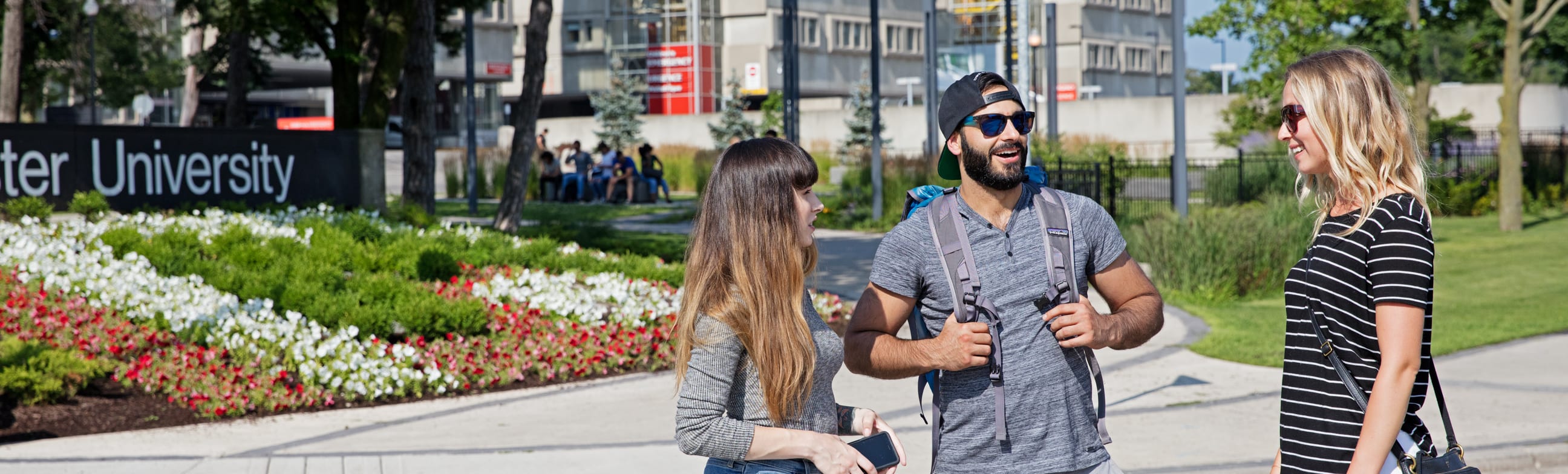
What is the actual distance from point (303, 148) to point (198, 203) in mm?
1190

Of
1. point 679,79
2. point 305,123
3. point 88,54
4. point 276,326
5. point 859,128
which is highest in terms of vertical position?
point 679,79

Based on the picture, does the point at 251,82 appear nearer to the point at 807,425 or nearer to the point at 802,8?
the point at 807,425

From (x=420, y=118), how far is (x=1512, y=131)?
1673cm

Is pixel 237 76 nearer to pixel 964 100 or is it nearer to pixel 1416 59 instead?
pixel 1416 59

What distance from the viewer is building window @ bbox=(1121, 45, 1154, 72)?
84875 millimetres

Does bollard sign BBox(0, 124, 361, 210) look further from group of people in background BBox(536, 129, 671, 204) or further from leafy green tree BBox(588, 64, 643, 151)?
leafy green tree BBox(588, 64, 643, 151)

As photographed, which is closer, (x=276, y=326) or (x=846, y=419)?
(x=846, y=419)

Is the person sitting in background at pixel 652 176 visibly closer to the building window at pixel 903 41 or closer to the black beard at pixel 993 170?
the black beard at pixel 993 170

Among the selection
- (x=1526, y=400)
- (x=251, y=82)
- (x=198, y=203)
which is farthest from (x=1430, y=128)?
(x=251, y=82)

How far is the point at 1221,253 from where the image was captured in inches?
513

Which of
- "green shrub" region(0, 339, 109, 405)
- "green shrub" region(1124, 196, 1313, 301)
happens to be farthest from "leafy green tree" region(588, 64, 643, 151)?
"green shrub" region(0, 339, 109, 405)

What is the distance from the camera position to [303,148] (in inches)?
501

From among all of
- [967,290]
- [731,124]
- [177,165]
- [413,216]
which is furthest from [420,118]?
[731,124]

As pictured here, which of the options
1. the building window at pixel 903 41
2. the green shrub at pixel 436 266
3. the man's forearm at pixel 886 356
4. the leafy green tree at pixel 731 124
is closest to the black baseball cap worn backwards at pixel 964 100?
the man's forearm at pixel 886 356
